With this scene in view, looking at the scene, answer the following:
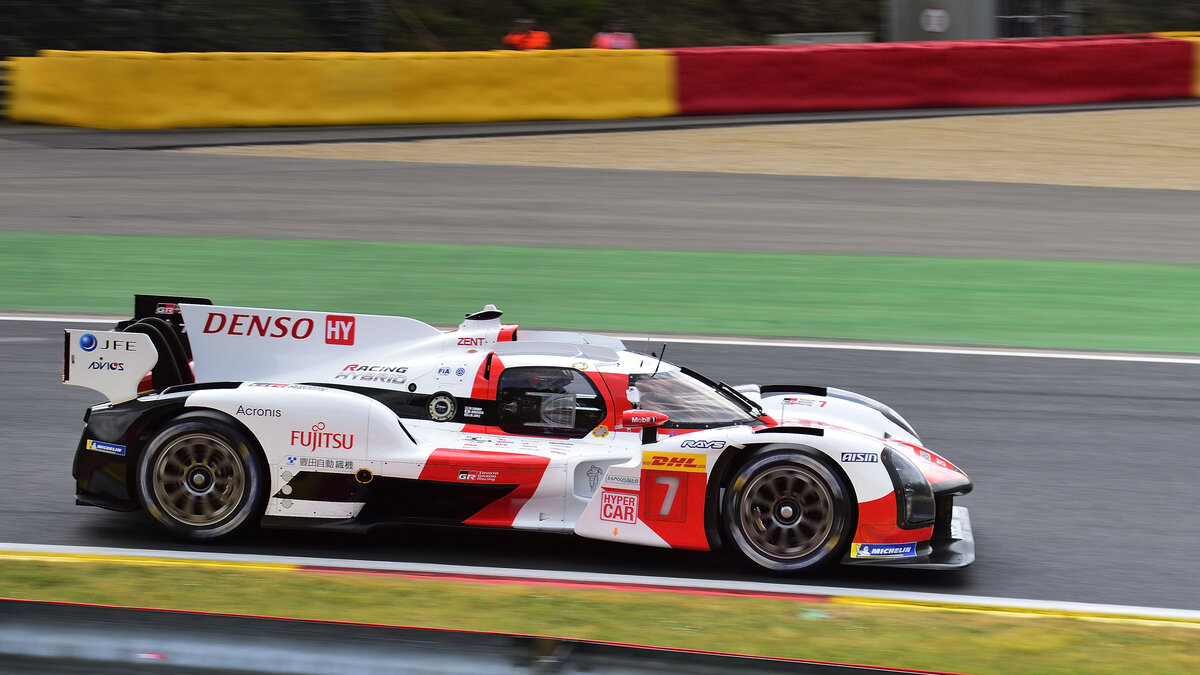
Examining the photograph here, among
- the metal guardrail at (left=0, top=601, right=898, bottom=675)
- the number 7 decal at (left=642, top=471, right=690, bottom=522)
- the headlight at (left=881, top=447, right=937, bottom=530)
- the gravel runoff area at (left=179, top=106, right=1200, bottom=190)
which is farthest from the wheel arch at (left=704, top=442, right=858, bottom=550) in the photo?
the gravel runoff area at (left=179, top=106, right=1200, bottom=190)

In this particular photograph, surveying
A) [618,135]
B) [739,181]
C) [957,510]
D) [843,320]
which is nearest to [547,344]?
[957,510]

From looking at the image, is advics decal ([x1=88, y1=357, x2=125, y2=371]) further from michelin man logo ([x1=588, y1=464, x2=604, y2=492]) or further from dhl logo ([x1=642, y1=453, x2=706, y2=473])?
dhl logo ([x1=642, y1=453, x2=706, y2=473])

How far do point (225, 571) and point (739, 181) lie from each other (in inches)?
483

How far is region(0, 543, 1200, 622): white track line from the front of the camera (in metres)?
6.34

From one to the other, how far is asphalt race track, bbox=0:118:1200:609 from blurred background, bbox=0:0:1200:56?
16.8ft

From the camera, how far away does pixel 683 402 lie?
6984 mm

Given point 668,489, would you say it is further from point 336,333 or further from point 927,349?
point 927,349

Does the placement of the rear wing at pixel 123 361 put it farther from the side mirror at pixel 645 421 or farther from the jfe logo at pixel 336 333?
the side mirror at pixel 645 421

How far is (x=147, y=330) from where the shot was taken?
23.5ft

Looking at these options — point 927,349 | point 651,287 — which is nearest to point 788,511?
point 927,349

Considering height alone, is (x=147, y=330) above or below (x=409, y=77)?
below

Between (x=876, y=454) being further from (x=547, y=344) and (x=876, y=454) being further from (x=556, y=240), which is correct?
(x=556, y=240)

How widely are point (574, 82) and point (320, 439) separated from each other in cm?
1443

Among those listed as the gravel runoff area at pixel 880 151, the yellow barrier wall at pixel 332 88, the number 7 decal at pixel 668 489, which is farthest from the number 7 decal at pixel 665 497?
the yellow barrier wall at pixel 332 88
